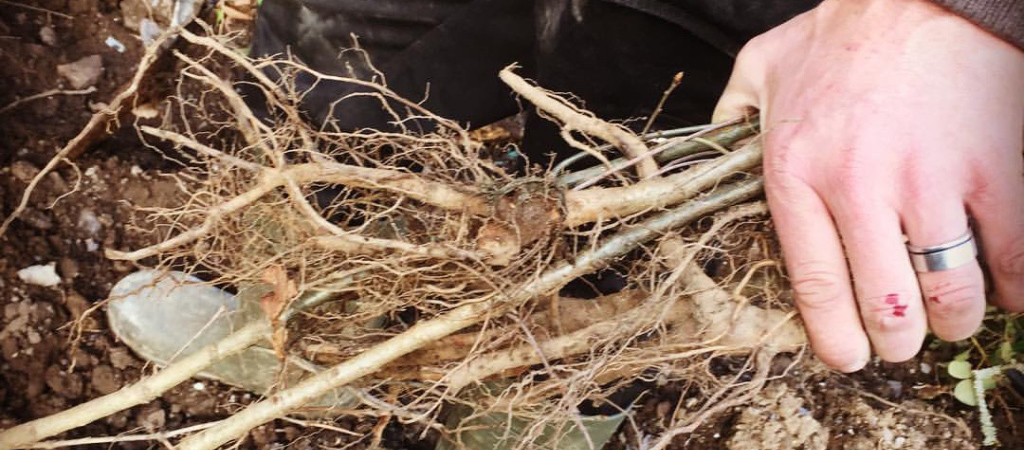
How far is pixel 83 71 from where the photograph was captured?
1.53 m

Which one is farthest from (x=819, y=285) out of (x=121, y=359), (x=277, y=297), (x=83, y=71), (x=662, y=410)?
(x=83, y=71)

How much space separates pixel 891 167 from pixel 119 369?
1.23m

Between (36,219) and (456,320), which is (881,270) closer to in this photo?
(456,320)

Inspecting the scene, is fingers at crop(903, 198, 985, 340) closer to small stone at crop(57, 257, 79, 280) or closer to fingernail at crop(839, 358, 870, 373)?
fingernail at crop(839, 358, 870, 373)

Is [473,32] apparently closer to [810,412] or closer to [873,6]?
[873,6]

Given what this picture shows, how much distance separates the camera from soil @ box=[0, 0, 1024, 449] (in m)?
1.26

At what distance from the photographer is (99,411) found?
95 centimetres

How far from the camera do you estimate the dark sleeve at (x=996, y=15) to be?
63 cm

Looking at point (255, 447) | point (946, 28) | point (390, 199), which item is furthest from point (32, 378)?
point (946, 28)

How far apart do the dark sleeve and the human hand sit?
0.03 ft

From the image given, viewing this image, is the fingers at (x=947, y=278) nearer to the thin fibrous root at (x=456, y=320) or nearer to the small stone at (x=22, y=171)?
the thin fibrous root at (x=456, y=320)

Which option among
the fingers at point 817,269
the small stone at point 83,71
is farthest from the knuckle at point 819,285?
the small stone at point 83,71

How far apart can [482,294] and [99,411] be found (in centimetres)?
50

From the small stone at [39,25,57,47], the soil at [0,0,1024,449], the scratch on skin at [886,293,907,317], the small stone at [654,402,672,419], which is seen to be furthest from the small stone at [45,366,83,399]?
the scratch on skin at [886,293,907,317]
